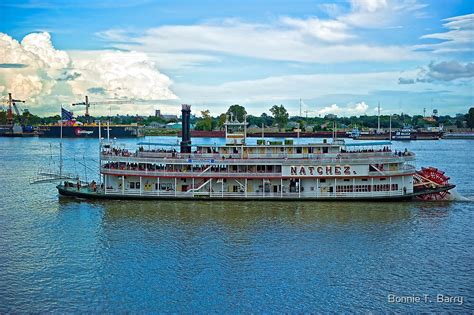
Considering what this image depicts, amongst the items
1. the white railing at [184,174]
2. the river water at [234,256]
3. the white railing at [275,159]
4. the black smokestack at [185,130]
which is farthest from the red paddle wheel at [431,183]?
the black smokestack at [185,130]

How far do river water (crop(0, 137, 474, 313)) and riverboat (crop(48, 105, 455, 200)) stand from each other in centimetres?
146

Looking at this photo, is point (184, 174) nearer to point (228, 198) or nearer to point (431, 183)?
point (228, 198)

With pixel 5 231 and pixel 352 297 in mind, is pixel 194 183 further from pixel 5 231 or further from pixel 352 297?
pixel 352 297

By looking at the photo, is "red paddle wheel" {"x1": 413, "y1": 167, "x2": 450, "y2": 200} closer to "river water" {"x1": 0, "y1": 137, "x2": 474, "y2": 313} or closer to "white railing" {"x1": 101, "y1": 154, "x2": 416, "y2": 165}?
"river water" {"x1": 0, "y1": 137, "x2": 474, "y2": 313}

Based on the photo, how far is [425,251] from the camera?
120ft

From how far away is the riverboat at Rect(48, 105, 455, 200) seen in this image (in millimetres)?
52094

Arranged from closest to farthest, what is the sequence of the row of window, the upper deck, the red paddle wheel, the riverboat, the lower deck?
the riverboat, the upper deck, the lower deck, the row of window, the red paddle wheel

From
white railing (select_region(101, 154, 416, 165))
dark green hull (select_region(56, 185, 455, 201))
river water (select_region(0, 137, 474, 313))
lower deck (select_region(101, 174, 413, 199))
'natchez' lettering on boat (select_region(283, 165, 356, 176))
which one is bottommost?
river water (select_region(0, 137, 474, 313))

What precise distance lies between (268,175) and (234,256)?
18076 millimetres

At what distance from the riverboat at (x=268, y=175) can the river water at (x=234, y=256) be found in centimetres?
146

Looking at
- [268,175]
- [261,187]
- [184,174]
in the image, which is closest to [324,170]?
[268,175]

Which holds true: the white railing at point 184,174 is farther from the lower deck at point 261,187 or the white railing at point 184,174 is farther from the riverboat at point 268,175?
the lower deck at point 261,187

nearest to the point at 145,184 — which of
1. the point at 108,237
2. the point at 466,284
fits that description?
the point at 108,237

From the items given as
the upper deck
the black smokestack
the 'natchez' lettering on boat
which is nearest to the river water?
the 'natchez' lettering on boat
